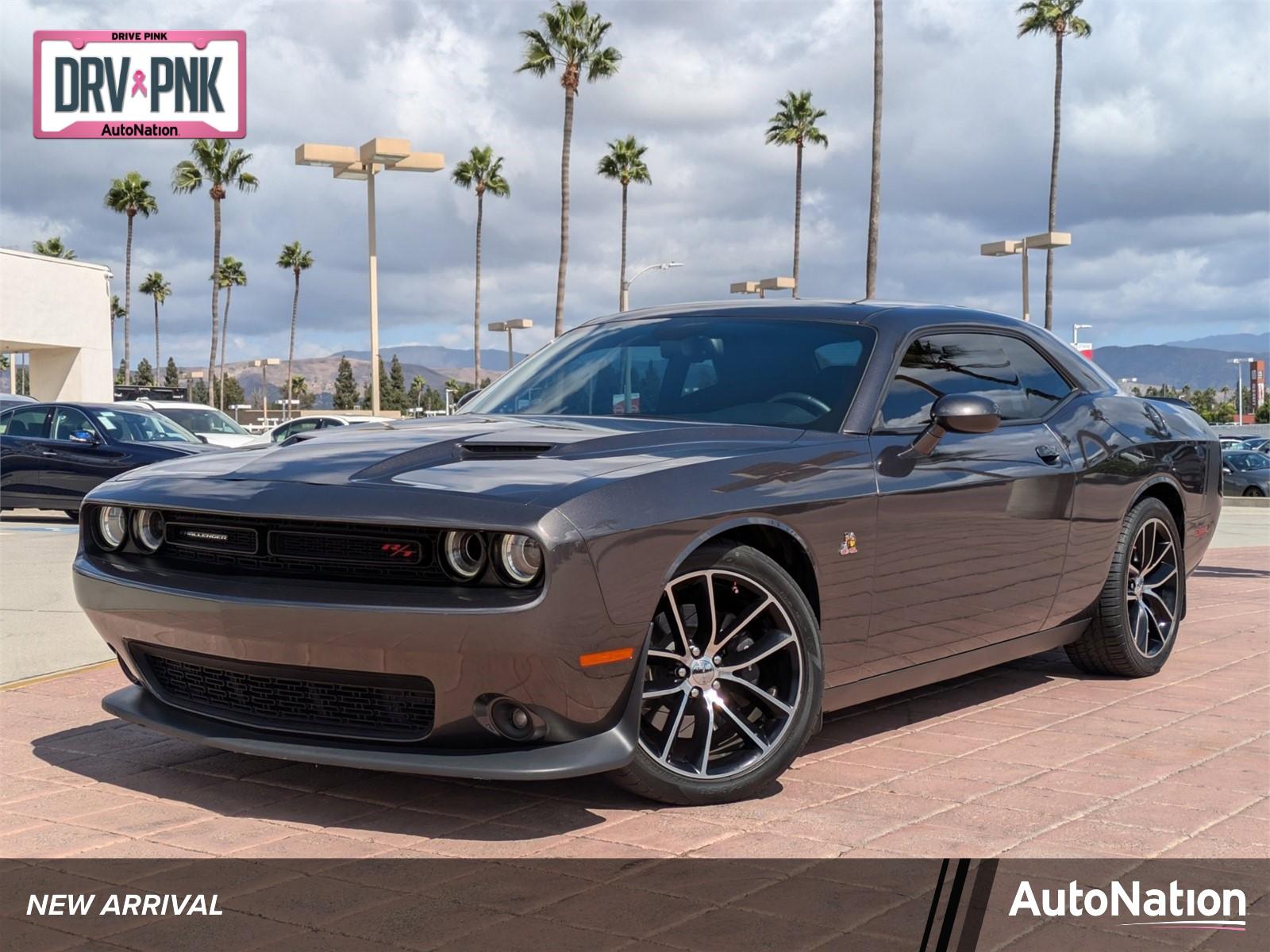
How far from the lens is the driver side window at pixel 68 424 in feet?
50.0

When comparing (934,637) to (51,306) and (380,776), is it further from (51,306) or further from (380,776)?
(51,306)

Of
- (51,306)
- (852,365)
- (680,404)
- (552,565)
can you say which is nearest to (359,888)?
(552,565)

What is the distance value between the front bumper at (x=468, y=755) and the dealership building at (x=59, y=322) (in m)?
32.4

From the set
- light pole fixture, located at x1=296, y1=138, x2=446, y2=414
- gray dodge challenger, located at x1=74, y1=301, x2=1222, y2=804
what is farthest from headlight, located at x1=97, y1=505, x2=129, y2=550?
light pole fixture, located at x1=296, y1=138, x2=446, y2=414

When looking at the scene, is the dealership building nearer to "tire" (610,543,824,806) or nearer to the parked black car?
the parked black car

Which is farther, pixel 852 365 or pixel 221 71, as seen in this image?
pixel 221 71

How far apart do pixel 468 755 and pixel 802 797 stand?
1023 mm

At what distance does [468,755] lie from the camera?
345cm

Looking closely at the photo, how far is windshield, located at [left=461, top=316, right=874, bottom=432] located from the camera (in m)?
4.48

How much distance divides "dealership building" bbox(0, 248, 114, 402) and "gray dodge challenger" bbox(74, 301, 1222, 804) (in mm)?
31788

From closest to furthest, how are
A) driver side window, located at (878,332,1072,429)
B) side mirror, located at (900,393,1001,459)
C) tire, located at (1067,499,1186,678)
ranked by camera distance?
side mirror, located at (900,393,1001,459), driver side window, located at (878,332,1072,429), tire, located at (1067,499,1186,678)

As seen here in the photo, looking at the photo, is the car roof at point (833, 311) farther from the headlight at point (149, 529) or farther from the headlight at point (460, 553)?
the headlight at point (149, 529)

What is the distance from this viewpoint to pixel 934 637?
4.57m

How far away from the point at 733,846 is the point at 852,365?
1761 millimetres
